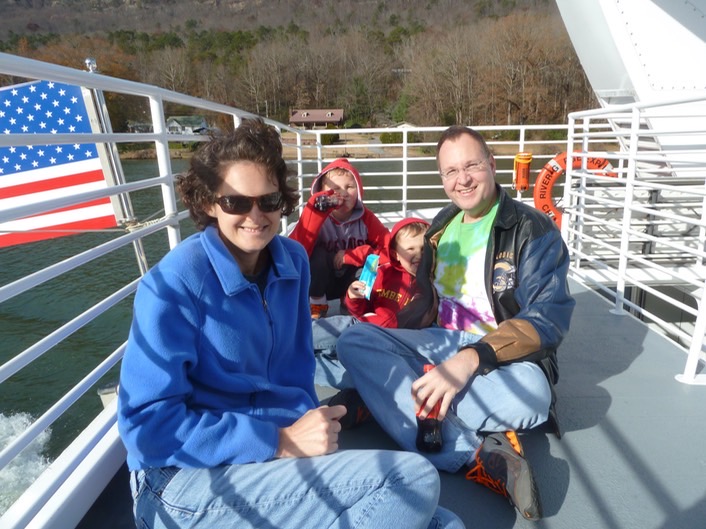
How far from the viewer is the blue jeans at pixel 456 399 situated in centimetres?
143

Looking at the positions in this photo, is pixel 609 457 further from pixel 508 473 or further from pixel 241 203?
pixel 241 203

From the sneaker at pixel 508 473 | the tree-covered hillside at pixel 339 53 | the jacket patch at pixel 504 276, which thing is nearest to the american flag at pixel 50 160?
the jacket patch at pixel 504 276

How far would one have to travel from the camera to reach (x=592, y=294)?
9.87 feet

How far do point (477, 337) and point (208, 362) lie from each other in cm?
93

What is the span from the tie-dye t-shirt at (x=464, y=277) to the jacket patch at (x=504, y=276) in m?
0.05

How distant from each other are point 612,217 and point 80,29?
3605 inches

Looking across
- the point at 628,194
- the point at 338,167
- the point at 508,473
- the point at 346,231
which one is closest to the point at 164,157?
the point at 338,167

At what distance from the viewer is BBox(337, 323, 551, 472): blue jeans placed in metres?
1.43

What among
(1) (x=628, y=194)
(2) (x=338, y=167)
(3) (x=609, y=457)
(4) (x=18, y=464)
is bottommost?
(4) (x=18, y=464)

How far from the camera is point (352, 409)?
5.30 feet

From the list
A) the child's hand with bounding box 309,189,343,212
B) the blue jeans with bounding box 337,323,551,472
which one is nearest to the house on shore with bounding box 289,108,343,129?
the child's hand with bounding box 309,189,343,212

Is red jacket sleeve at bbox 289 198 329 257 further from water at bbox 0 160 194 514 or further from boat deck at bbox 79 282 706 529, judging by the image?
water at bbox 0 160 194 514

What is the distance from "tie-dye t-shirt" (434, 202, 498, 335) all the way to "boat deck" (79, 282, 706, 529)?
15.7 inches

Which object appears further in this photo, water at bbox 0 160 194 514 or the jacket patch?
water at bbox 0 160 194 514
